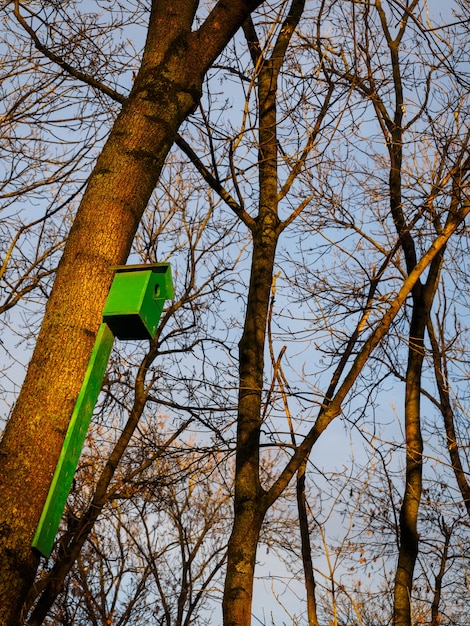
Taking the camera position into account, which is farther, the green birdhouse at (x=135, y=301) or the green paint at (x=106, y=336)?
the green birdhouse at (x=135, y=301)

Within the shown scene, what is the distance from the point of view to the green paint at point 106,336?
1887 millimetres

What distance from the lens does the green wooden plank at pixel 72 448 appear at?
6.09 feet

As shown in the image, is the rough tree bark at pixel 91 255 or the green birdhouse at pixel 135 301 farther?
the green birdhouse at pixel 135 301

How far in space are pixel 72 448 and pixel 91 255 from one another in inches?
25.6

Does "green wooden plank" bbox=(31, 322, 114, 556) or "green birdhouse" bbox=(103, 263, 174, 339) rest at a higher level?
"green birdhouse" bbox=(103, 263, 174, 339)

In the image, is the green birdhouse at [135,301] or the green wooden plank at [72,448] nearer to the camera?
the green wooden plank at [72,448]

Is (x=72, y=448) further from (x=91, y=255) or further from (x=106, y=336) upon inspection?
(x=91, y=255)

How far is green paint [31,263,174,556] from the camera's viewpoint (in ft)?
6.19

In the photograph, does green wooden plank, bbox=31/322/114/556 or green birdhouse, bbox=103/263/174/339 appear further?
green birdhouse, bbox=103/263/174/339

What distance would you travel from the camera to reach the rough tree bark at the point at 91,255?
1.84 metres

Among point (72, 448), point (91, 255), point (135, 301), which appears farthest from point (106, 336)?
point (72, 448)

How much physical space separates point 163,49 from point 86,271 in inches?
45.8

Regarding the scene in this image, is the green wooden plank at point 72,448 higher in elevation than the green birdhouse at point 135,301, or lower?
lower

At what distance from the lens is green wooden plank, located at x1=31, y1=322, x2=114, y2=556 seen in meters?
1.86
